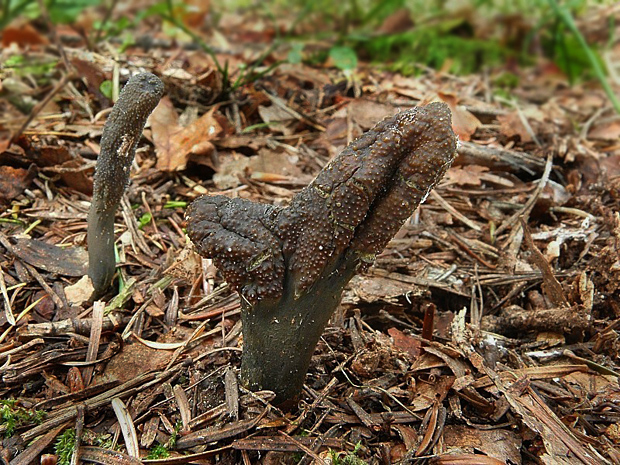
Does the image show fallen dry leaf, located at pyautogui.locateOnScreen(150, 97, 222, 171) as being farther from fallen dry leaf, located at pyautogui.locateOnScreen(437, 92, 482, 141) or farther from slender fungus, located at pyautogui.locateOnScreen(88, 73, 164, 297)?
fallen dry leaf, located at pyautogui.locateOnScreen(437, 92, 482, 141)

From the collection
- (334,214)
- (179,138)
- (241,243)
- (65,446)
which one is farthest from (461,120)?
(65,446)

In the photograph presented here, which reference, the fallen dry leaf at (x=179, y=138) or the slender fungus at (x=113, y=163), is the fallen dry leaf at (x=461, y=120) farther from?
the slender fungus at (x=113, y=163)

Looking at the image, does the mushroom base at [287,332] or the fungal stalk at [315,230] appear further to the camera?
the mushroom base at [287,332]

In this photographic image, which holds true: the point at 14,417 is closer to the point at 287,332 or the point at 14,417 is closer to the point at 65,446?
the point at 65,446

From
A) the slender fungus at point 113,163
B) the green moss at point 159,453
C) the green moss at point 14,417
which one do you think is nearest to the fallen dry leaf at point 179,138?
the slender fungus at point 113,163

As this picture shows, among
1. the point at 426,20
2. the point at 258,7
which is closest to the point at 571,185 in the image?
the point at 426,20

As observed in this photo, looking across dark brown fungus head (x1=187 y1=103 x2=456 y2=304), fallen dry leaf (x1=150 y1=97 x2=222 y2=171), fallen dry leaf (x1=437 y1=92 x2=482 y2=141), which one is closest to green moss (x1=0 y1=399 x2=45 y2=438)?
dark brown fungus head (x1=187 y1=103 x2=456 y2=304)
